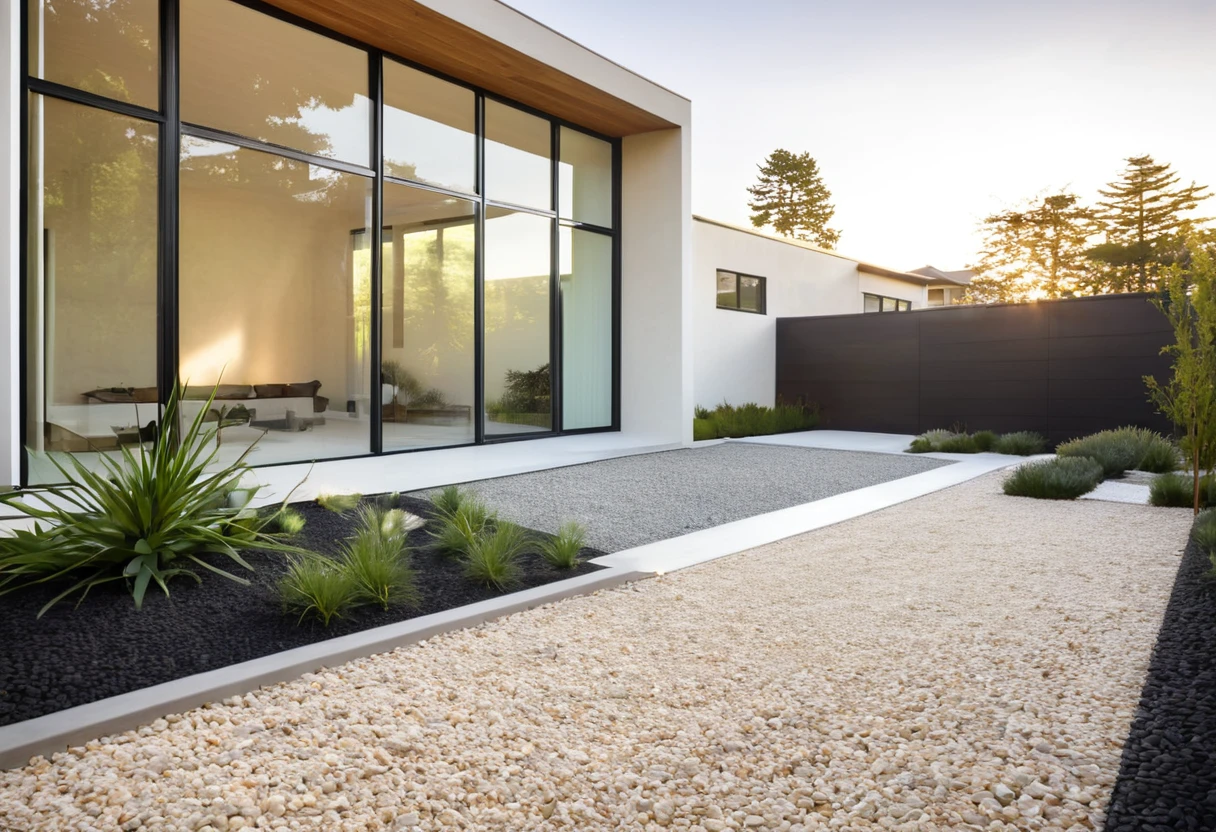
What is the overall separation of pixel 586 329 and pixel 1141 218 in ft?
87.7

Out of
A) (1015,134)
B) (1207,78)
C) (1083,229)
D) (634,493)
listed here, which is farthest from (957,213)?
(634,493)

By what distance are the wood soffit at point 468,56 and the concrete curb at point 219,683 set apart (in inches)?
218

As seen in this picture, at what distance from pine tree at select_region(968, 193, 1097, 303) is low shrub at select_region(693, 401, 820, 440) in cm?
1921

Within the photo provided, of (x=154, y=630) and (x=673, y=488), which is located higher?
(x=673, y=488)

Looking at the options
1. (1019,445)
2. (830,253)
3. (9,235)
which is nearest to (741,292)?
(830,253)

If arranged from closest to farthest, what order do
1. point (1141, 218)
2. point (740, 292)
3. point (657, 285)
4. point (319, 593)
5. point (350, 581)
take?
point (319, 593)
point (350, 581)
point (657, 285)
point (740, 292)
point (1141, 218)

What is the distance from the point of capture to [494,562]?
11.9 ft

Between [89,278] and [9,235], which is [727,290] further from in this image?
[9,235]

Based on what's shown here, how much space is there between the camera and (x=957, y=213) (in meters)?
28.5

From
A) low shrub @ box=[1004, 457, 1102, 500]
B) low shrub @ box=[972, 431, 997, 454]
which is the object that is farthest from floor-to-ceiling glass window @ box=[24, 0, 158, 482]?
low shrub @ box=[972, 431, 997, 454]

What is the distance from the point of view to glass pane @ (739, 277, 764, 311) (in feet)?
45.5

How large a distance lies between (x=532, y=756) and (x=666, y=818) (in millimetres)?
436

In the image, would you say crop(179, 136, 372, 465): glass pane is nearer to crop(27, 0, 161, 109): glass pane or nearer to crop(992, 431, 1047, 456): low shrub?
crop(27, 0, 161, 109): glass pane

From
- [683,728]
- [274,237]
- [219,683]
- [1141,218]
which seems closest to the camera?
[683,728]
